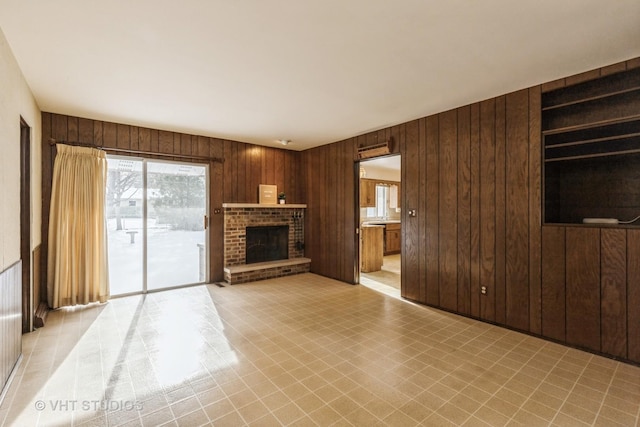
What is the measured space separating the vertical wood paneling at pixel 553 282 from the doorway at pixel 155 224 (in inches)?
189

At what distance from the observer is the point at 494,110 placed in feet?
10.9

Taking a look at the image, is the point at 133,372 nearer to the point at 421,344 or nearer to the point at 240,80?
the point at 421,344

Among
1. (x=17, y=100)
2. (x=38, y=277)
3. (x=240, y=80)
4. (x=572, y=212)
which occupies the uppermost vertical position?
(x=240, y=80)

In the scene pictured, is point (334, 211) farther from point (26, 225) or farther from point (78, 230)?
point (26, 225)

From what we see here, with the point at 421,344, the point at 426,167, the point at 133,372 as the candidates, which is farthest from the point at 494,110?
the point at 133,372

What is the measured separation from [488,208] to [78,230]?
17.0 ft

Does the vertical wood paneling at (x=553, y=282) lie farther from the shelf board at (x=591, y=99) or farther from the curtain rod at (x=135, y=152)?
the curtain rod at (x=135, y=152)

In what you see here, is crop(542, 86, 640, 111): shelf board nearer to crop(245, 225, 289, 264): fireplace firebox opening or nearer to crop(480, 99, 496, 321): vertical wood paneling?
crop(480, 99, 496, 321): vertical wood paneling

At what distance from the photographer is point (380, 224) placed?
785cm

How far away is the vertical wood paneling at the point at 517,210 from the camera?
3.11m

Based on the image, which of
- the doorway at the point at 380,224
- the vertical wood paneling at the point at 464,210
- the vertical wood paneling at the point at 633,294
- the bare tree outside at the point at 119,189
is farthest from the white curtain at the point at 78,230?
the vertical wood paneling at the point at 633,294

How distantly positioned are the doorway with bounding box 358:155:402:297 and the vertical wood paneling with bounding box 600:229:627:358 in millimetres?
2547

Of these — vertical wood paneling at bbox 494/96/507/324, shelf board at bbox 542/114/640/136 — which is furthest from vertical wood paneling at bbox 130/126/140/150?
shelf board at bbox 542/114/640/136

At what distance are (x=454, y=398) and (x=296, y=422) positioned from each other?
1102 millimetres
